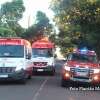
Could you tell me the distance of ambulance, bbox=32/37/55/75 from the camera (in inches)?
1276

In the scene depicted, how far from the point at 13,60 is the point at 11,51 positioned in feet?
3.54

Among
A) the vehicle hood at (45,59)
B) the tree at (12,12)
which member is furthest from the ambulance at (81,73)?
the tree at (12,12)

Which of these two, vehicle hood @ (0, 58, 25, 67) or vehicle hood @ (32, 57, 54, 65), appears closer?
vehicle hood @ (0, 58, 25, 67)

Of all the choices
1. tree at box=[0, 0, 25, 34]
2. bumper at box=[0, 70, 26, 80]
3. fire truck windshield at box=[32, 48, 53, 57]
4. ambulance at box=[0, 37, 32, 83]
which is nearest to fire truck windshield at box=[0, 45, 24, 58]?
ambulance at box=[0, 37, 32, 83]

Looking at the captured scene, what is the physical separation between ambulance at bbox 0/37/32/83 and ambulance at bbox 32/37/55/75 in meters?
8.37

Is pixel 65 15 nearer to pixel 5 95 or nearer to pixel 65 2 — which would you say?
pixel 65 2

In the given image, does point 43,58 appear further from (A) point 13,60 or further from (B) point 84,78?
(B) point 84,78

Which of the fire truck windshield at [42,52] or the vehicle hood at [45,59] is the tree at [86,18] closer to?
the fire truck windshield at [42,52]

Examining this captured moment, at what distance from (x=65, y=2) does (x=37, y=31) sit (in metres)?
33.9

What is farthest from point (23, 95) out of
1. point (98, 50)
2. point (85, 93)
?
point (98, 50)

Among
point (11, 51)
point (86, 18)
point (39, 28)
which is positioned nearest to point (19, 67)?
point (11, 51)

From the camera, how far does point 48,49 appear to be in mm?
33656

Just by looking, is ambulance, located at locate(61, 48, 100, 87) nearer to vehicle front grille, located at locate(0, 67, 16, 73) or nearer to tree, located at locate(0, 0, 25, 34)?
vehicle front grille, located at locate(0, 67, 16, 73)

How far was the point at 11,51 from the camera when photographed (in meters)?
23.2
